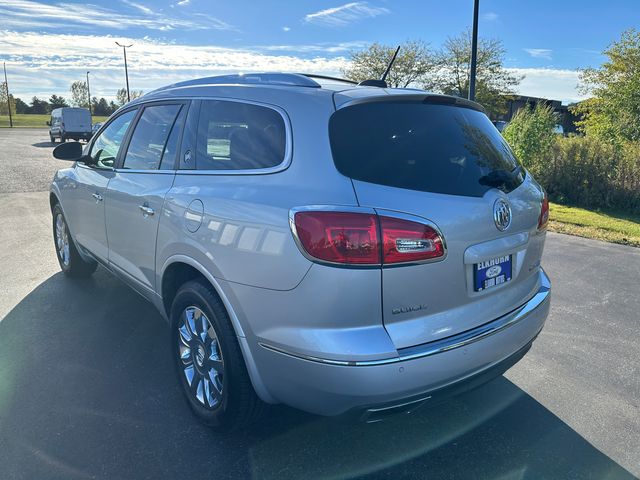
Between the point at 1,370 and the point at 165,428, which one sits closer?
the point at 165,428

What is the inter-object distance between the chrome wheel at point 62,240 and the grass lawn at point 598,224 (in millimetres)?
6851

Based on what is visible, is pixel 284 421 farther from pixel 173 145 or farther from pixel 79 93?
pixel 79 93

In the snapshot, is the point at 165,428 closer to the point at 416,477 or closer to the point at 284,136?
the point at 416,477

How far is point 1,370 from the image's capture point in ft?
11.2

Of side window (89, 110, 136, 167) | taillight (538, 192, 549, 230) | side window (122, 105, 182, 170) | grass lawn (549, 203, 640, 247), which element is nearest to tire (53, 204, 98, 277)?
side window (89, 110, 136, 167)

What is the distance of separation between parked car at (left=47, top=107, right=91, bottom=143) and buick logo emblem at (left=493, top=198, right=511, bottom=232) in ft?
113

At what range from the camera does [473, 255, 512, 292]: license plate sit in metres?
2.34

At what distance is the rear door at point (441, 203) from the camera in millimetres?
2121

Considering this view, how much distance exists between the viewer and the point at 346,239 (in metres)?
2.04

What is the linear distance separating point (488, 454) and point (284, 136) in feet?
6.34

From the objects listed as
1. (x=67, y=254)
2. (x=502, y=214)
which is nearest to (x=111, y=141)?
(x=67, y=254)

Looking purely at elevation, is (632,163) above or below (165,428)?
above

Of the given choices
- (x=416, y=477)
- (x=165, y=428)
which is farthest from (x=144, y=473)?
(x=416, y=477)

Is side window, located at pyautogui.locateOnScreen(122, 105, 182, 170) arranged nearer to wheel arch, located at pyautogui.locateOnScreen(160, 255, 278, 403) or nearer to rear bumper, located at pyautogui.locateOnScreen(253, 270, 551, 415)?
wheel arch, located at pyautogui.locateOnScreen(160, 255, 278, 403)
